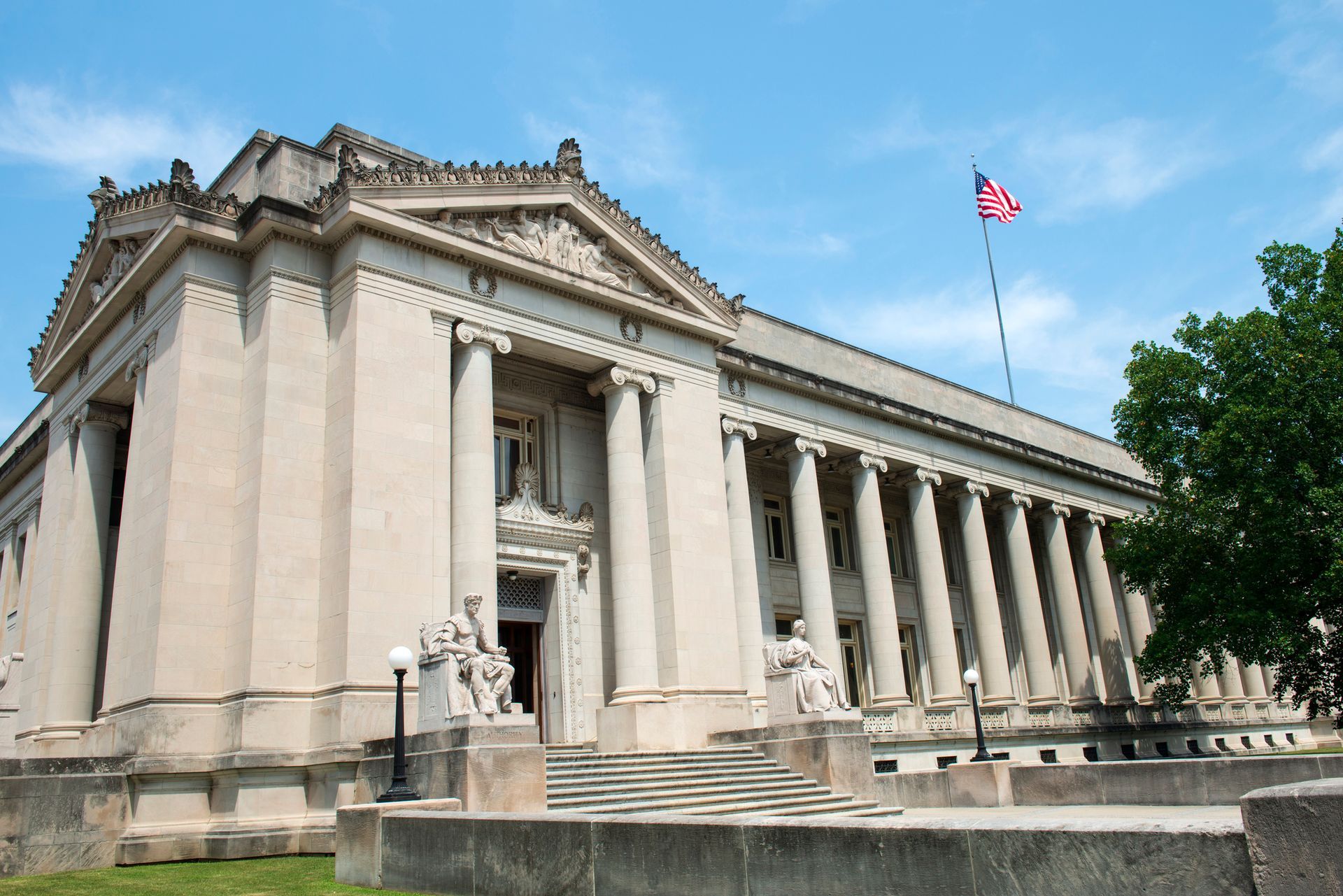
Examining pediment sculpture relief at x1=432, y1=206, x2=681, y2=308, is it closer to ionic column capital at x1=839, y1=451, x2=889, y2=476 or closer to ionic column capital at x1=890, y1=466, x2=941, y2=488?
ionic column capital at x1=839, y1=451, x2=889, y2=476

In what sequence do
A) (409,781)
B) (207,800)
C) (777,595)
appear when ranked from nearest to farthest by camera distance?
(409,781)
(207,800)
(777,595)

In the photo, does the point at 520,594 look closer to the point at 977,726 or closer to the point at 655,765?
the point at 655,765

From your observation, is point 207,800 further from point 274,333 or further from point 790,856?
point 790,856

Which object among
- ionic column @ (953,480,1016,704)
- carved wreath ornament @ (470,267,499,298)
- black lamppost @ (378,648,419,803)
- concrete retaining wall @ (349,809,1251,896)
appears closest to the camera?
concrete retaining wall @ (349,809,1251,896)

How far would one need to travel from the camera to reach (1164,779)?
17281 millimetres

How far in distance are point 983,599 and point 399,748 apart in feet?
88.5

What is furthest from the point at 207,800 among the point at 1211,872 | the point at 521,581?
the point at 1211,872

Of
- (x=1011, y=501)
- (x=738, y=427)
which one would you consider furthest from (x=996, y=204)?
(x=738, y=427)

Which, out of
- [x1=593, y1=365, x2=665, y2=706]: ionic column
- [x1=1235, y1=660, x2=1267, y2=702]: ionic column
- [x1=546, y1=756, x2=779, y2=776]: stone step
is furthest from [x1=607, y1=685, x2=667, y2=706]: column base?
[x1=1235, y1=660, x2=1267, y2=702]: ionic column

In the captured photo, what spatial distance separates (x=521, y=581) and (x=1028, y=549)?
22.8 meters

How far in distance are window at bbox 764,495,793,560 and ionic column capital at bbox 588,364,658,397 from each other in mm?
10249

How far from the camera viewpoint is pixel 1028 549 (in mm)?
40375

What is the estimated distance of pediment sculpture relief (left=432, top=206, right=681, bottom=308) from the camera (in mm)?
23953

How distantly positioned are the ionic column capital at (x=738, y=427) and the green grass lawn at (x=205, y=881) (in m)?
17.2
